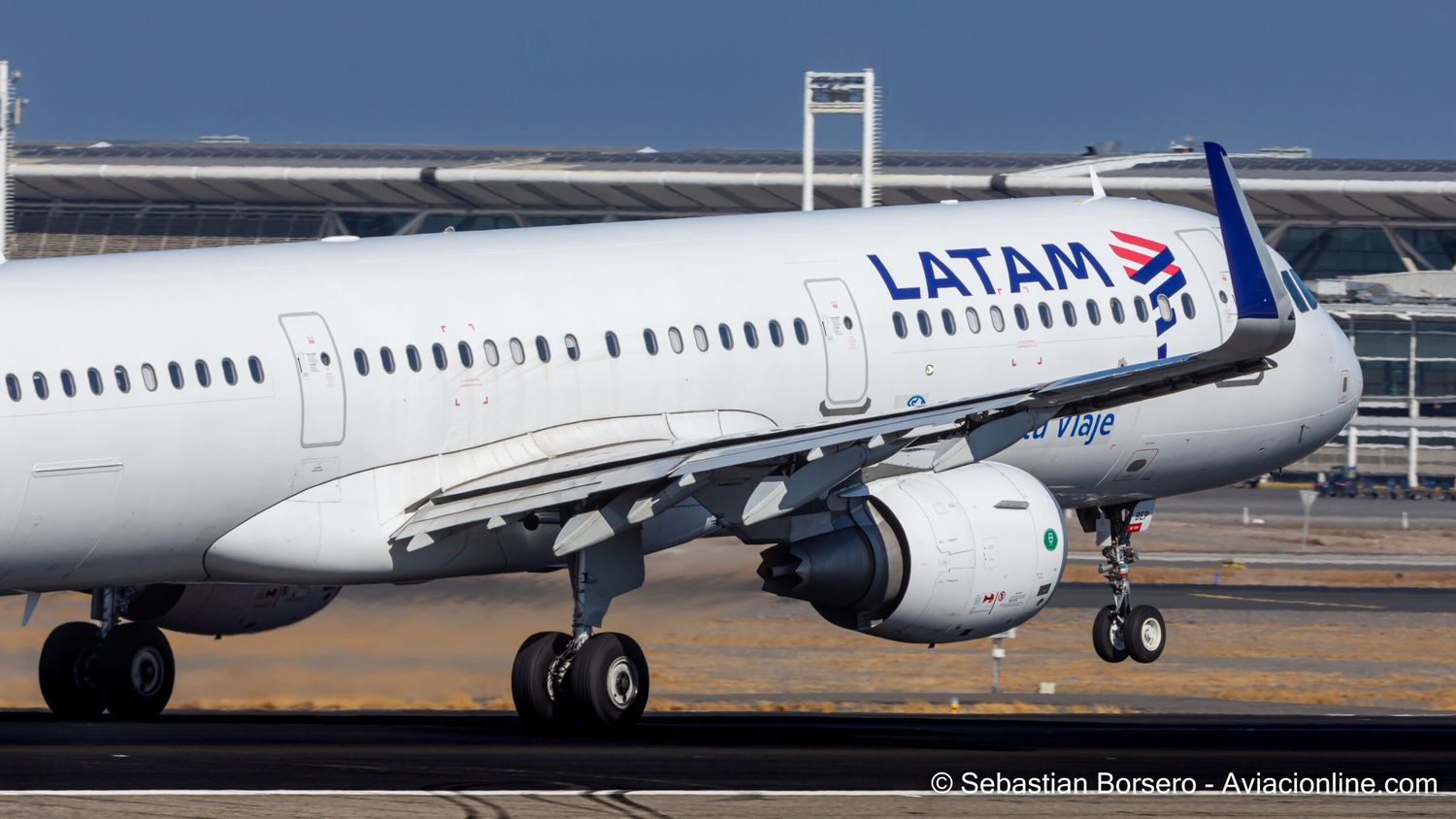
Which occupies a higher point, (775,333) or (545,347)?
(775,333)

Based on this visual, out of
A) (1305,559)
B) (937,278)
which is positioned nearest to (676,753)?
(937,278)

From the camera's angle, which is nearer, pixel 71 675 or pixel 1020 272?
pixel 71 675

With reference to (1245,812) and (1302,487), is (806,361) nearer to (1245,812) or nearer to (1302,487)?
(1245,812)

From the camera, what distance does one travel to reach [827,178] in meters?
107

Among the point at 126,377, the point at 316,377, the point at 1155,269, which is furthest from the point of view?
the point at 1155,269

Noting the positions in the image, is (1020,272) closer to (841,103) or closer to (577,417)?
(577,417)

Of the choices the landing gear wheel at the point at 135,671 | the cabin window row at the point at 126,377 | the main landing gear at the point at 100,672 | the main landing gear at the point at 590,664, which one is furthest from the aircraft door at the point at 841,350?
the main landing gear at the point at 100,672

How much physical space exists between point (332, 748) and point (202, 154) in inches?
4286

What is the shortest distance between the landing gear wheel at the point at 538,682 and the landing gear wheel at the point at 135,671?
542cm

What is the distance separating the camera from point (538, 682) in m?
25.1

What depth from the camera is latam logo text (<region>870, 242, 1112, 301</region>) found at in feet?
93.6

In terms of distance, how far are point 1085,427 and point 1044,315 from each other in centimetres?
160

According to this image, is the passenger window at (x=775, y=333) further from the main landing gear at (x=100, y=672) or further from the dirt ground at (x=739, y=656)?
the main landing gear at (x=100, y=672)

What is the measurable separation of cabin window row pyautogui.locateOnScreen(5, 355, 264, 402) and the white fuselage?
0.03 metres
